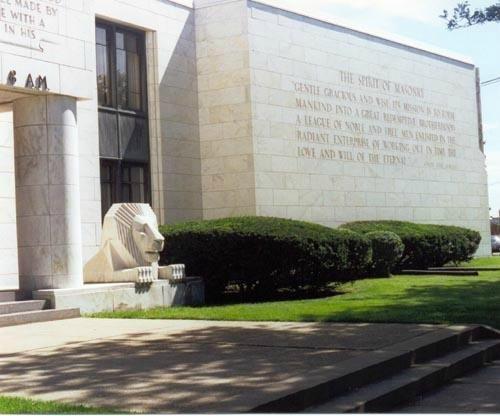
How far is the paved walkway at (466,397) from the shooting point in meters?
7.03

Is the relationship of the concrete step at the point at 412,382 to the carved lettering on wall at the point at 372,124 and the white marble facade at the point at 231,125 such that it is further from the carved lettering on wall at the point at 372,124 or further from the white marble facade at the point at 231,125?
the carved lettering on wall at the point at 372,124

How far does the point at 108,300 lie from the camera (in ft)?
44.0

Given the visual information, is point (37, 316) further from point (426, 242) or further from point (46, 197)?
point (426, 242)

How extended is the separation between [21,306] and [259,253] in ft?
15.4

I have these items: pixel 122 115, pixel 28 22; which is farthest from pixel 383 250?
pixel 28 22

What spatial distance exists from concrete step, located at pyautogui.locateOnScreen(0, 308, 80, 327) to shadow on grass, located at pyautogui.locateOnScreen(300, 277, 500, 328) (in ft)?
11.8

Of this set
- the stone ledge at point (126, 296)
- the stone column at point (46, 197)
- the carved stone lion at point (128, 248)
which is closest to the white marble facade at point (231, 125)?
the stone column at point (46, 197)

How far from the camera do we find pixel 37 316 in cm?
1215

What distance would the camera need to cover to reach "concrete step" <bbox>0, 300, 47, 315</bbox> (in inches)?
475

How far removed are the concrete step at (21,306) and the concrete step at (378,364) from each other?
6.02 meters

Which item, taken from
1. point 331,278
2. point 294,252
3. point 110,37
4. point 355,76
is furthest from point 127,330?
point 355,76

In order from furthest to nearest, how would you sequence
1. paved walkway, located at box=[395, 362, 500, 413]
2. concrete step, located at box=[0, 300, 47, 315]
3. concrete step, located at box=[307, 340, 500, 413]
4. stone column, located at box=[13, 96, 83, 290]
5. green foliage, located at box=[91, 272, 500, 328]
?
stone column, located at box=[13, 96, 83, 290] → concrete step, located at box=[0, 300, 47, 315] → green foliage, located at box=[91, 272, 500, 328] → paved walkway, located at box=[395, 362, 500, 413] → concrete step, located at box=[307, 340, 500, 413]

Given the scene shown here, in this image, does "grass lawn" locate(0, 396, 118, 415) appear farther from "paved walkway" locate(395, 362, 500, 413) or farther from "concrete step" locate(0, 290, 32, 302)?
"concrete step" locate(0, 290, 32, 302)

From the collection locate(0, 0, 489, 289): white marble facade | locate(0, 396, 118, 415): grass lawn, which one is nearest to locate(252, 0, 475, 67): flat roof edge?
locate(0, 0, 489, 289): white marble facade
